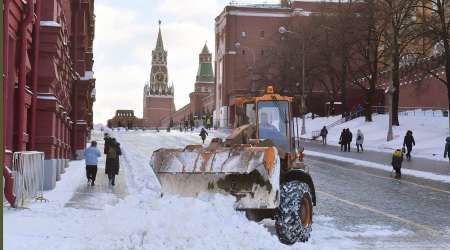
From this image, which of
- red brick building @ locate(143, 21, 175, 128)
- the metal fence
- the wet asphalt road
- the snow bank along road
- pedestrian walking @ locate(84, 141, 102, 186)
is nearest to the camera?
the snow bank along road

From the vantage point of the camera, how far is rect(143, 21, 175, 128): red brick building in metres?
178

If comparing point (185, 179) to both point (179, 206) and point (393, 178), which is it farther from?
point (393, 178)

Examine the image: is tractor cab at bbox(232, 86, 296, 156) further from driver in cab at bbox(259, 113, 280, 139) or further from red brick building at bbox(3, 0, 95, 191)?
red brick building at bbox(3, 0, 95, 191)

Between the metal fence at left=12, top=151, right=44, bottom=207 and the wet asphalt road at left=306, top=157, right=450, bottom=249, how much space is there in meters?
6.25

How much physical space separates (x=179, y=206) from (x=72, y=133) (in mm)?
24208

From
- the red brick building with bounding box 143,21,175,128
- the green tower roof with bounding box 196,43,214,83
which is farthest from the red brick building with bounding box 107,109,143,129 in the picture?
the red brick building with bounding box 143,21,175,128

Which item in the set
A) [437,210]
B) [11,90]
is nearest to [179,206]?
[11,90]

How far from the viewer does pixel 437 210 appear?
49.7 feet

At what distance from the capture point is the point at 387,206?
51.7 feet

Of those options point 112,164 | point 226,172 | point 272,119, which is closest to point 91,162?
point 112,164

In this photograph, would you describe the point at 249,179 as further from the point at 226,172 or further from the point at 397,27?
the point at 397,27

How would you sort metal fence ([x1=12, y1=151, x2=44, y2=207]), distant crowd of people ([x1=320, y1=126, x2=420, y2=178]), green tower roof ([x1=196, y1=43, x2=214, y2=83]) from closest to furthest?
metal fence ([x1=12, y1=151, x2=44, y2=207]) → distant crowd of people ([x1=320, y1=126, x2=420, y2=178]) → green tower roof ([x1=196, y1=43, x2=214, y2=83])

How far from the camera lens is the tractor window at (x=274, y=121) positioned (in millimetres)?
12062

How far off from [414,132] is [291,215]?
37061 millimetres
